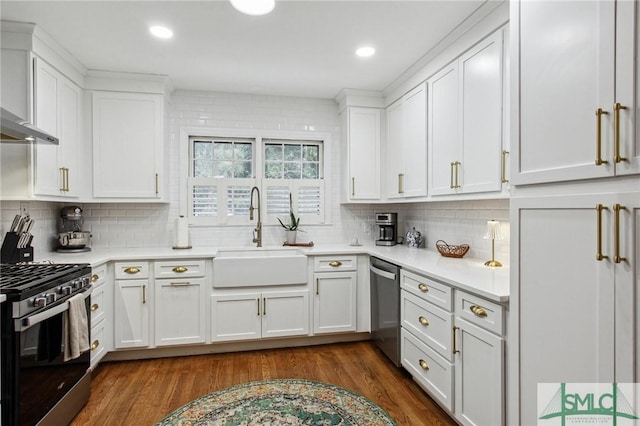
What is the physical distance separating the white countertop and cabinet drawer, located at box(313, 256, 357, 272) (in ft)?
0.19

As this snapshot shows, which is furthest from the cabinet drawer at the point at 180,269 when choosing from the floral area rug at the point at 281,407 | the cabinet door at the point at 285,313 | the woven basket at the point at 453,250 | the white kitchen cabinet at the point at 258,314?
the woven basket at the point at 453,250

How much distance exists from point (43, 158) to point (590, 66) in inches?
128

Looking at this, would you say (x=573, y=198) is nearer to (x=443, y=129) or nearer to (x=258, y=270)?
(x=443, y=129)

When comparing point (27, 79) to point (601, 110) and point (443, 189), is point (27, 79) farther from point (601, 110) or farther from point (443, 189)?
point (601, 110)

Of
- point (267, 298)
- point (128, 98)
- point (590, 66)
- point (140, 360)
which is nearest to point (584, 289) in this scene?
point (590, 66)

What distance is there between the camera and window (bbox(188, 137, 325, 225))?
12.2ft

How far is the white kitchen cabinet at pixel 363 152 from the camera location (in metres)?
3.69

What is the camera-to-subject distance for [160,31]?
245 centimetres

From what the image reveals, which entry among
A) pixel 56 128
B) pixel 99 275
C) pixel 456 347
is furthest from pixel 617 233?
pixel 56 128

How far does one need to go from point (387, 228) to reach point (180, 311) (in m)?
2.17

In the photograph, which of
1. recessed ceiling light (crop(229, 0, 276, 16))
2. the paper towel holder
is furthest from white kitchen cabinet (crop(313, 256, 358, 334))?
recessed ceiling light (crop(229, 0, 276, 16))

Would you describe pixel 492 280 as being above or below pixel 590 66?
below

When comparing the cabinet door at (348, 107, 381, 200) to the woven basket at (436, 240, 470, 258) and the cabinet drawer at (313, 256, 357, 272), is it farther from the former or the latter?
the woven basket at (436, 240, 470, 258)

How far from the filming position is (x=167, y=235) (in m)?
3.61
